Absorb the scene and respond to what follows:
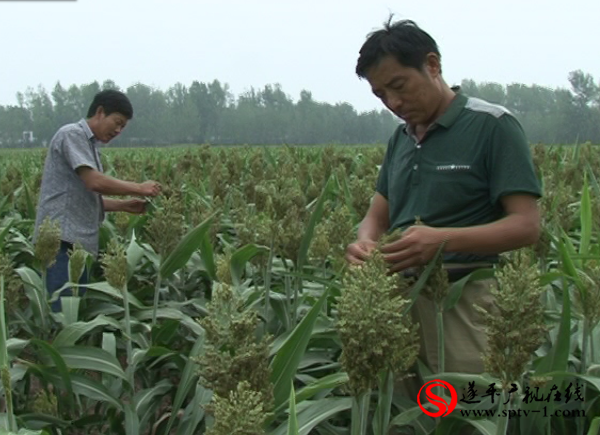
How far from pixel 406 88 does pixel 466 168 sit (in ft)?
0.85

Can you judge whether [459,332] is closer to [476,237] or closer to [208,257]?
[476,237]

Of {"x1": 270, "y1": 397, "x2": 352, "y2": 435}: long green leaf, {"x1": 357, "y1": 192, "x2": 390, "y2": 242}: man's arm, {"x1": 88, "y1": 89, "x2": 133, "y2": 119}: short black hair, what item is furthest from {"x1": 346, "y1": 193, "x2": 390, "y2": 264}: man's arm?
{"x1": 88, "y1": 89, "x2": 133, "y2": 119}: short black hair

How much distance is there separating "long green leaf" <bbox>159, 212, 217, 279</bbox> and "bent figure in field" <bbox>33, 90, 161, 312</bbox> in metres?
1.16

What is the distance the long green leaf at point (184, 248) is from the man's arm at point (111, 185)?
1.12 metres

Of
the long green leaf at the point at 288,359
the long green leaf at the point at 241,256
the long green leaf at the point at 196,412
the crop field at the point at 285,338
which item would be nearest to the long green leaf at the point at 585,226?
the crop field at the point at 285,338

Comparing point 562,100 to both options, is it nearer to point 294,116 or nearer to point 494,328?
point 494,328

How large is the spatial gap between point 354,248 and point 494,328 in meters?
0.63

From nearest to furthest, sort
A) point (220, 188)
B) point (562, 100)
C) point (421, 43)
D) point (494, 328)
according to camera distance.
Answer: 1. point (494, 328)
2. point (421, 43)
3. point (220, 188)
4. point (562, 100)

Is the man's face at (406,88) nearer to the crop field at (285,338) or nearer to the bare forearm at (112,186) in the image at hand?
the crop field at (285,338)

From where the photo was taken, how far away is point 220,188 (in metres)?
4.51

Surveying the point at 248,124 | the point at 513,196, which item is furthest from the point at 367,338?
the point at 248,124

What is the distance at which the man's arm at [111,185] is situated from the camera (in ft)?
11.5

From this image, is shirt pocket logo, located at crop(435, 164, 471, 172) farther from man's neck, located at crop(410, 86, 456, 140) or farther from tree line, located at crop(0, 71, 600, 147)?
tree line, located at crop(0, 71, 600, 147)

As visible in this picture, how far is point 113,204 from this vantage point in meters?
3.90
